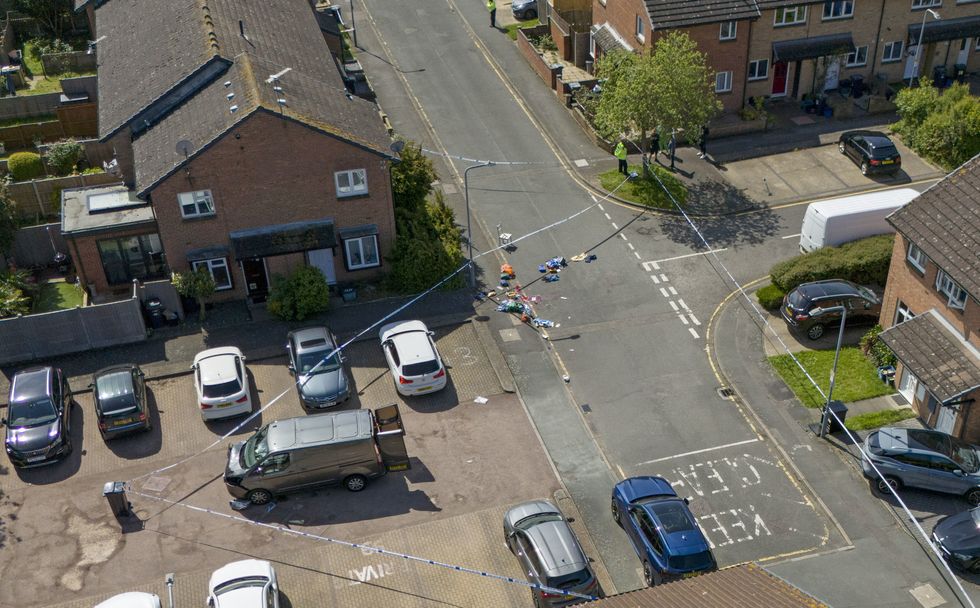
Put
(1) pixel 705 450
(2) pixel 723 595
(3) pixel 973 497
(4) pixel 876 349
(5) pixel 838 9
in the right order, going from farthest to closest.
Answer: (5) pixel 838 9
(4) pixel 876 349
(1) pixel 705 450
(3) pixel 973 497
(2) pixel 723 595

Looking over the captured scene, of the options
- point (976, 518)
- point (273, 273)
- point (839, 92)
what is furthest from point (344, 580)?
point (839, 92)

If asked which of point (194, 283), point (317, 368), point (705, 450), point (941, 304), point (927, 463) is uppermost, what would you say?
point (941, 304)

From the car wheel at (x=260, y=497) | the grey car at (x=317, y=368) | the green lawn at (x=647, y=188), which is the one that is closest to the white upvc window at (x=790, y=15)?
the green lawn at (x=647, y=188)

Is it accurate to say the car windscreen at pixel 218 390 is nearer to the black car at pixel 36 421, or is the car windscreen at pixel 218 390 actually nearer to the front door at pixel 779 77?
the black car at pixel 36 421

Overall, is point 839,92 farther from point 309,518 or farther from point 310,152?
point 309,518

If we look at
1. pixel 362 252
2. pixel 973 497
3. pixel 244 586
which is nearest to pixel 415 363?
pixel 362 252

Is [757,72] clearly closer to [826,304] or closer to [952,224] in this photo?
[826,304]
